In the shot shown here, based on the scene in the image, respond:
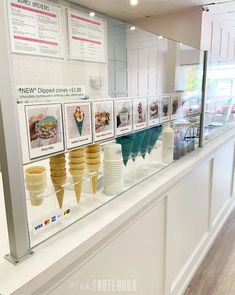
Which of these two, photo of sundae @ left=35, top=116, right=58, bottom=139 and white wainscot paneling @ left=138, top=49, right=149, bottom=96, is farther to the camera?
white wainscot paneling @ left=138, top=49, right=149, bottom=96

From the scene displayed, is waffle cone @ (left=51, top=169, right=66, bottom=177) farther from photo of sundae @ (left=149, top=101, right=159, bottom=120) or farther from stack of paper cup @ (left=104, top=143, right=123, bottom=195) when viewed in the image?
photo of sundae @ (left=149, top=101, right=159, bottom=120)

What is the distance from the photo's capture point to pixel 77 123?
2.77ft

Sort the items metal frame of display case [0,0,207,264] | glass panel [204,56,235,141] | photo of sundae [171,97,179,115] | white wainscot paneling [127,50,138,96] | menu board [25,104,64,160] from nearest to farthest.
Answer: metal frame of display case [0,0,207,264]
menu board [25,104,64,160]
white wainscot paneling [127,50,138,96]
photo of sundae [171,97,179,115]
glass panel [204,56,235,141]

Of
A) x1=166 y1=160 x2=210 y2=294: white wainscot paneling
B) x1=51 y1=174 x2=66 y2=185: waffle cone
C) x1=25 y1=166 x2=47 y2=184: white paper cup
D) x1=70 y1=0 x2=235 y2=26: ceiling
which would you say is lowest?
x1=166 y1=160 x2=210 y2=294: white wainscot paneling

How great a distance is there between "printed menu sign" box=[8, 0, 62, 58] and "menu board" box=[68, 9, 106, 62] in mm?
84

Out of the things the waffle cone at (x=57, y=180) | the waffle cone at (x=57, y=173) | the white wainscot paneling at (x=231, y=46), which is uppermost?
the white wainscot paneling at (x=231, y=46)

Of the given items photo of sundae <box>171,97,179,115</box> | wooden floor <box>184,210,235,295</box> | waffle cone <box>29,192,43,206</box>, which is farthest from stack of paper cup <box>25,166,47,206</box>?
wooden floor <box>184,210,235,295</box>

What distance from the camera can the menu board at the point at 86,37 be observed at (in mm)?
905

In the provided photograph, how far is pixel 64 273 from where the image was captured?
0.78m

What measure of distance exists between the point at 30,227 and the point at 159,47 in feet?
4.43

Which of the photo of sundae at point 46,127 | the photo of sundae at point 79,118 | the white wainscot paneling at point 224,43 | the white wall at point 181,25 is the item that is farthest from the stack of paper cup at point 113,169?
the white wainscot paneling at point 224,43

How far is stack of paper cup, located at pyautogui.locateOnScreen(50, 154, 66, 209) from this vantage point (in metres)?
0.88

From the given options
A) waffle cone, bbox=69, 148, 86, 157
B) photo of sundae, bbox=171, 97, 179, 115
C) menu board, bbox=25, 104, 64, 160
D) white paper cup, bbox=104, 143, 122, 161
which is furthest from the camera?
photo of sundae, bbox=171, 97, 179, 115

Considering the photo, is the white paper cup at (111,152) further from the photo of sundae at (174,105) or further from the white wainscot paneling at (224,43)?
the white wainscot paneling at (224,43)
